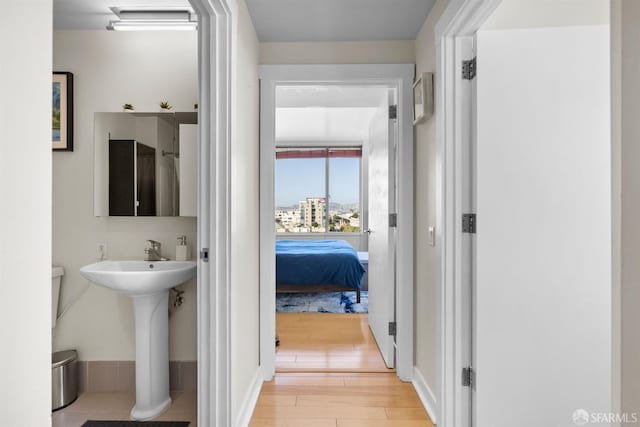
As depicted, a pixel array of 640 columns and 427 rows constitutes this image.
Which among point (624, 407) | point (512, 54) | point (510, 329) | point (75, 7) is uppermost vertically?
point (75, 7)

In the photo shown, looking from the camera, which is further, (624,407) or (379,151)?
(379,151)

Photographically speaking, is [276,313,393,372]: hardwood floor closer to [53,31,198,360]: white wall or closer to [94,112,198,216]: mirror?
[53,31,198,360]: white wall

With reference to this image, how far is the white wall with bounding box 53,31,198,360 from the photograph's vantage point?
2533 mm

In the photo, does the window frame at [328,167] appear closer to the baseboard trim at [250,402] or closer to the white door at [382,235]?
the white door at [382,235]

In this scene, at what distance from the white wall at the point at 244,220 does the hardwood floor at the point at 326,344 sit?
494 mm

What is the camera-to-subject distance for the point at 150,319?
225 cm

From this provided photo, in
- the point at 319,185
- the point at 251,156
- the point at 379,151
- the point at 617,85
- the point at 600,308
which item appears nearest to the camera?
the point at 617,85

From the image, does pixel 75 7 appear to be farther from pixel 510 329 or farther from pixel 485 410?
pixel 485 410

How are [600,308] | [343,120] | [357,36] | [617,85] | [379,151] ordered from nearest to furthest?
[617,85], [600,308], [357,36], [379,151], [343,120]

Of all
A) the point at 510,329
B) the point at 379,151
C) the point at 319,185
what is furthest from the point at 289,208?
the point at 510,329

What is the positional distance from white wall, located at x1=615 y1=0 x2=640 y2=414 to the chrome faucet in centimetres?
235

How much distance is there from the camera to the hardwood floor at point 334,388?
221 cm

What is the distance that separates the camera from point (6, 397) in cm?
56

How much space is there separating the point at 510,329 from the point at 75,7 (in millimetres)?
2885
